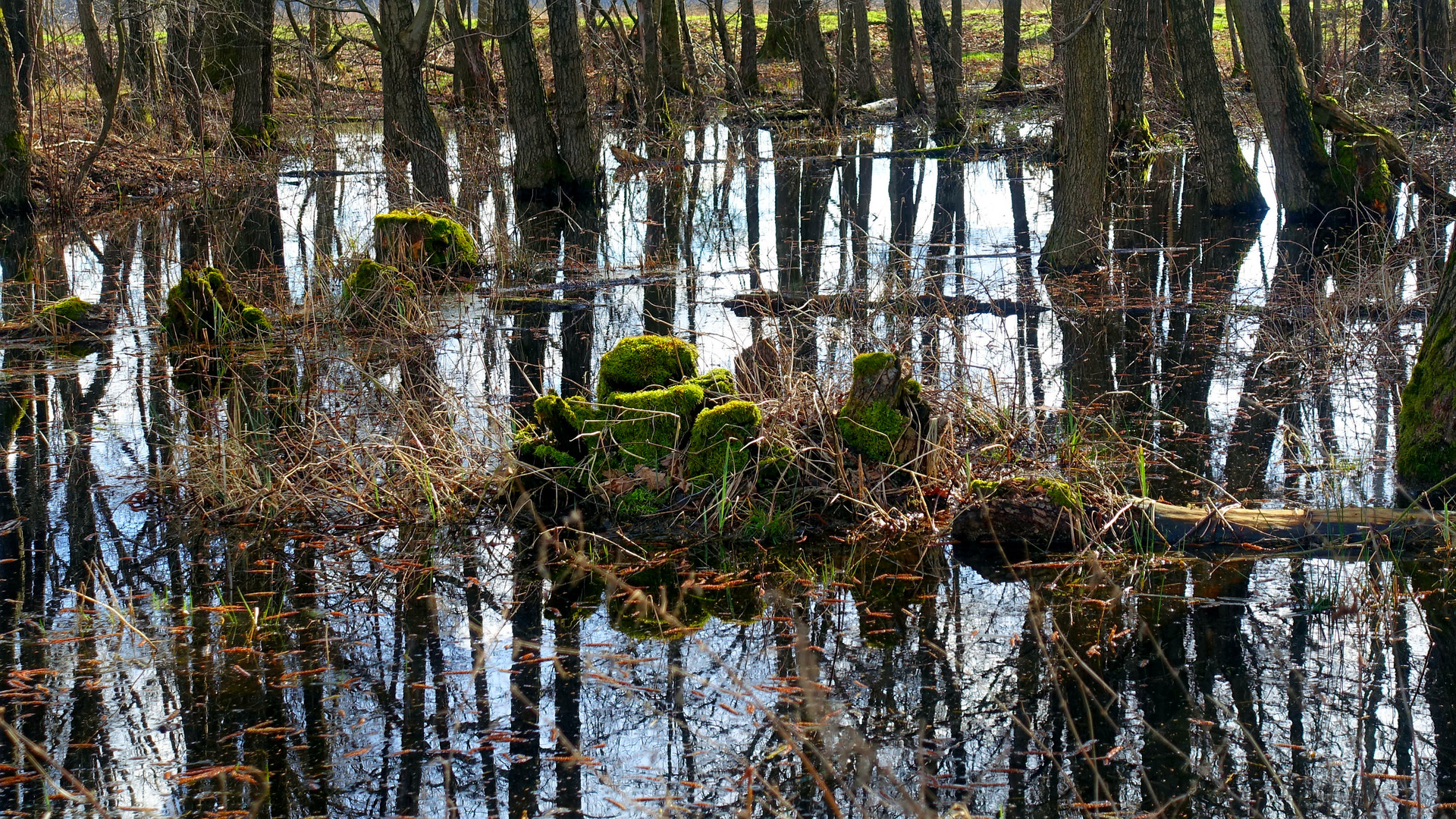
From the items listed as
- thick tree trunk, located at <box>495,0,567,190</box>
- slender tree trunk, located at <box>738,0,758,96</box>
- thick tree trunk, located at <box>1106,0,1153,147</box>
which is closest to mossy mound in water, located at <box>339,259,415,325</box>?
thick tree trunk, located at <box>495,0,567,190</box>

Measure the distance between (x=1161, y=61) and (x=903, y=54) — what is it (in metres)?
5.33

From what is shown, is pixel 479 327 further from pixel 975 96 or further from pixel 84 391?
pixel 975 96

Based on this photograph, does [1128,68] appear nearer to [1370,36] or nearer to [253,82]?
[1370,36]

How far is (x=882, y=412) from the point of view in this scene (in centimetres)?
604

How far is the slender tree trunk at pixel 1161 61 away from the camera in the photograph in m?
22.0

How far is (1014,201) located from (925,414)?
10476 millimetres

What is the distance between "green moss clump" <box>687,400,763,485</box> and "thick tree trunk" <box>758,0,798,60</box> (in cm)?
2990

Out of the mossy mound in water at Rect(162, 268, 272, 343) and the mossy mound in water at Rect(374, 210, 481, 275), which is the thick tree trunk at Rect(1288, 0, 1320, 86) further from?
the mossy mound in water at Rect(162, 268, 272, 343)

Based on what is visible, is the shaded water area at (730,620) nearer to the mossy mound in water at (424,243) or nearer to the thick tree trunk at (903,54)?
A: the mossy mound in water at (424,243)

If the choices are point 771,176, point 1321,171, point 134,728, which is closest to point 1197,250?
point 1321,171

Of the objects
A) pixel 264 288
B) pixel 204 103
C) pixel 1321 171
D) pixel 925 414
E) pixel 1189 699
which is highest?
pixel 204 103

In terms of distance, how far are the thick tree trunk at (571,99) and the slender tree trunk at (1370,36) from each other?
13301 millimetres

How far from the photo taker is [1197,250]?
40.4 ft

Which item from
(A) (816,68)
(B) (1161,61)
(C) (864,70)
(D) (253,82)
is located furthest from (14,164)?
(B) (1161,61)
